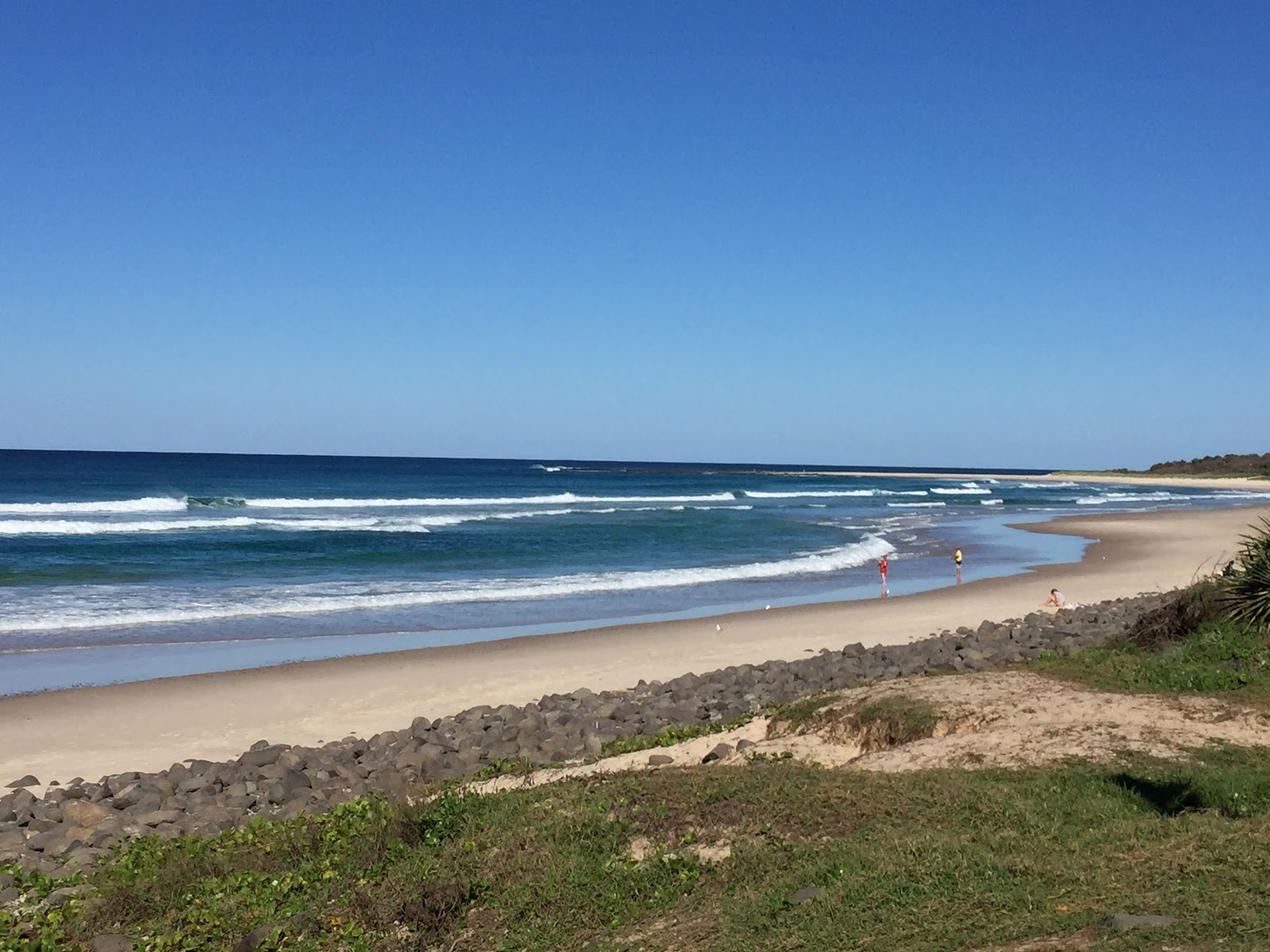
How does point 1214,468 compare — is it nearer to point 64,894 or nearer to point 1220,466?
point 1220,466

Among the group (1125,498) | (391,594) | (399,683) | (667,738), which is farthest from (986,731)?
(1125,498)

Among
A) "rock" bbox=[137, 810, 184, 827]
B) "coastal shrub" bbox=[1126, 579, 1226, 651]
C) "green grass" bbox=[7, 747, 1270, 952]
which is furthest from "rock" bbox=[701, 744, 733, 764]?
"coastal shrub" bbox=[1126, 579, 1226, 651]

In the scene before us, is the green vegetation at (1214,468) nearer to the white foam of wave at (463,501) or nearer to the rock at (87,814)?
the white foam of wave at (463,501)

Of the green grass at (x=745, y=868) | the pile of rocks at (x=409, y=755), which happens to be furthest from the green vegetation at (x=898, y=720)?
the pile of rocks at (x=409, y=755)

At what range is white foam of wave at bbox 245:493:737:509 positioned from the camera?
6203 cm

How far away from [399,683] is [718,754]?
7685 mm

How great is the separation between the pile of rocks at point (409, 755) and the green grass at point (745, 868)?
1258 millimetres

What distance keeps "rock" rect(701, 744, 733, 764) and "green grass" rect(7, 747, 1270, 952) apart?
1119 millimetres

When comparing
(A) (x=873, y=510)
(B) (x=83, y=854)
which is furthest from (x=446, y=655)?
(A) (x=873, y=510)

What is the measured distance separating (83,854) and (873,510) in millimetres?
60140

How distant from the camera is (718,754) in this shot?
9.53 meters

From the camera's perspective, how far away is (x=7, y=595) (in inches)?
960

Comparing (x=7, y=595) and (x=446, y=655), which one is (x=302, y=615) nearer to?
(x=446, y=655)

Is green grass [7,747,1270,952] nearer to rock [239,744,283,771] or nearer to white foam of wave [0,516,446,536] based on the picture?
rock [239,744,283,771]
